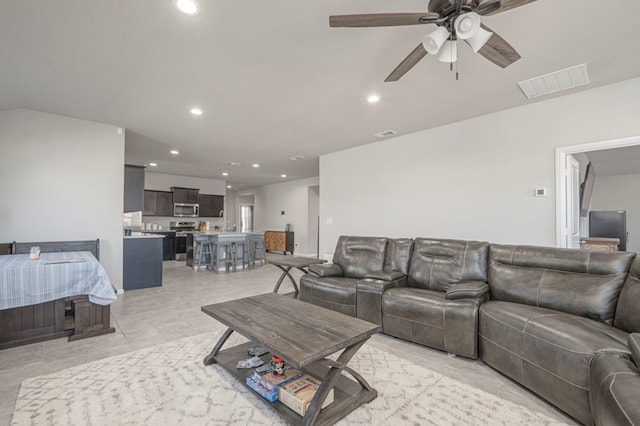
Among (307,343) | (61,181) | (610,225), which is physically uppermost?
(61,181)

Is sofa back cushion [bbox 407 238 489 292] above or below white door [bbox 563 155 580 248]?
below

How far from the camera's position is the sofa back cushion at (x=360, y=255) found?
3.93 m

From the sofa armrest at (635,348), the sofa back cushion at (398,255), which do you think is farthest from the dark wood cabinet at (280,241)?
the sofa armrest at (635,348)

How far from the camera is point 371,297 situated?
3219mm

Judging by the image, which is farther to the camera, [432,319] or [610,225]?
[610,225]

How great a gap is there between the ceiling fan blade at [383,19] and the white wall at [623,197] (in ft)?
31.7

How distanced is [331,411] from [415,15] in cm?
235

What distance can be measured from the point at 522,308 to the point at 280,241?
9.02m

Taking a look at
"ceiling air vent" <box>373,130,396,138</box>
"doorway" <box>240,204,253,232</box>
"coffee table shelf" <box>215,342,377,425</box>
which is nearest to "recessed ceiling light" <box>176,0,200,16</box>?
"coffee table shelf" <box>215,342,377,425</box>

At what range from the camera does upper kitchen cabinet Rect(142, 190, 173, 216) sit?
891 cm

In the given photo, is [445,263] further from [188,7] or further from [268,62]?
[188,7]

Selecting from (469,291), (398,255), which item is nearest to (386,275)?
(398,255)

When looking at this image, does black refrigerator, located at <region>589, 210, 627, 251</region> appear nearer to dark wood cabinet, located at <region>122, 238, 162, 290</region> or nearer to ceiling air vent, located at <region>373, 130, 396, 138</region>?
ceiling air vent, located at <region>373, 130, 396, 138</region>

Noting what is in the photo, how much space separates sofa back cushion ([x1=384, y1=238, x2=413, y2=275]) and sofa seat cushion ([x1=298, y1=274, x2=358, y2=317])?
529 mm
